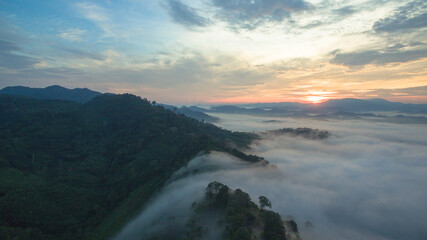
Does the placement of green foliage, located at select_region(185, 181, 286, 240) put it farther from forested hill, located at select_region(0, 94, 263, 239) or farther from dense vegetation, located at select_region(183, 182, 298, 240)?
forested hill, located at select_region(0, 94, 263, 239)

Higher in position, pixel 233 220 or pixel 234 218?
pixel 234 218

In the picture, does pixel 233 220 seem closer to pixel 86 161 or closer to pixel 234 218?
pixel 234 218

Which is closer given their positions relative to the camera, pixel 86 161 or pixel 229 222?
pixel 229 222

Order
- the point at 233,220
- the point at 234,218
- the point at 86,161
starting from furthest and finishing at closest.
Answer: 1. the point at 86,161
2. the point at 234,218
3. the point at 233,220

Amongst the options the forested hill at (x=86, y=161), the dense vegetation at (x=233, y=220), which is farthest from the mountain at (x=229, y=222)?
the forested hill at (x=86, y=161)

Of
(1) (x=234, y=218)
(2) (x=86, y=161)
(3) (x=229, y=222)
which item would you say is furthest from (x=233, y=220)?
(2) (x=86, y=161)

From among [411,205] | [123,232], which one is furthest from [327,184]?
[123,232]

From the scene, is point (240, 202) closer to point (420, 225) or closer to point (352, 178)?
point (420, 225)
